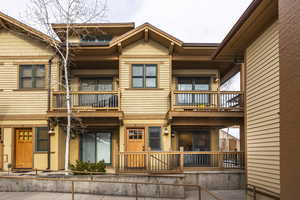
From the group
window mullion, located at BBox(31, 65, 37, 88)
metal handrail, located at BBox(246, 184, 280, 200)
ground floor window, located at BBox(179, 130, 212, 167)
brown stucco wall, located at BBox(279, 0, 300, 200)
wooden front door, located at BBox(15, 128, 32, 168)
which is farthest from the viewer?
ground floor window, located at BBox(179, 130, 212, 167)

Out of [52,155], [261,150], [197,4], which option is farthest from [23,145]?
[197,4]

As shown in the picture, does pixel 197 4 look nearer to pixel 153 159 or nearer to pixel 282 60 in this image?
pixel 153 159

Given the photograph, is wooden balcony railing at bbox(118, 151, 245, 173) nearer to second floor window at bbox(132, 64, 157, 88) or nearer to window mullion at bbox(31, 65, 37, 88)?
second floor window at bbox(132, 64, 157, 88)

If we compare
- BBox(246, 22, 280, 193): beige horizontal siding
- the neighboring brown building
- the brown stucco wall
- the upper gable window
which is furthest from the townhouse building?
the brown stucco wall

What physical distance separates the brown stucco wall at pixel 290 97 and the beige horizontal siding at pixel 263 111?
11.7 feet

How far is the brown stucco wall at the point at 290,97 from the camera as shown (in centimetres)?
277

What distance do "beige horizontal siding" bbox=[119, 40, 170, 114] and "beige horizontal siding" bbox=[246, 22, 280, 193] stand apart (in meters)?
4.89

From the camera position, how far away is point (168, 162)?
10.1 meters

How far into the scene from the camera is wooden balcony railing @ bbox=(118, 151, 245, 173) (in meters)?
9.94

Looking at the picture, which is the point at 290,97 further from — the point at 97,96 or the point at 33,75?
the point at 33,75

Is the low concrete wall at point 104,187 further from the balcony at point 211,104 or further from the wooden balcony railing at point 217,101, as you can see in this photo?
the wooden balcony railing at point 217,101

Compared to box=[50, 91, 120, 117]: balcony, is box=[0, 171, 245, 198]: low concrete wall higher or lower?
lower

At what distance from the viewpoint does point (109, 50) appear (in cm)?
1199

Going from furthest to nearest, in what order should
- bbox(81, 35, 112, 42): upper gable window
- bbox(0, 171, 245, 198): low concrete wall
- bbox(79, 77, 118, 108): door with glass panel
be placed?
1. bbox(81, 35, 112, 42): upper gable window
2. bbox(79, 77, 118, 108): door with glass panel
3. bbox(0, 171, 245, 198): low concrete wall
